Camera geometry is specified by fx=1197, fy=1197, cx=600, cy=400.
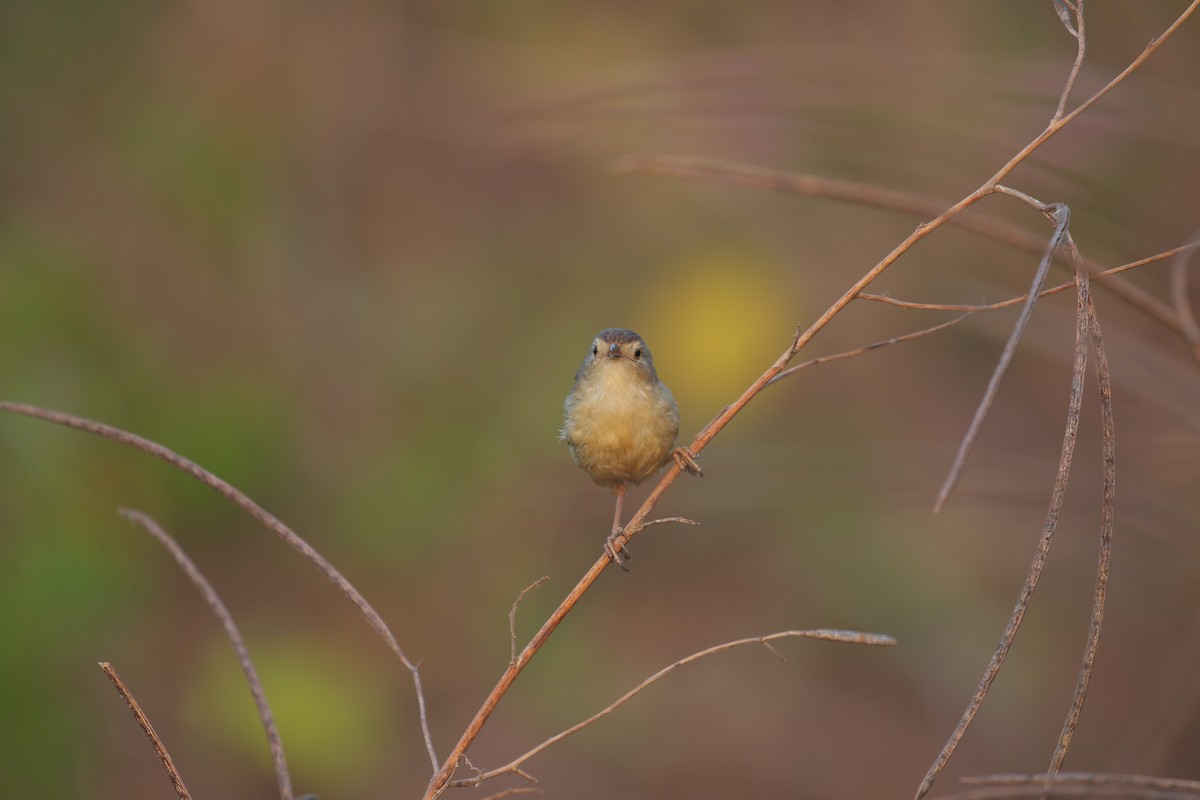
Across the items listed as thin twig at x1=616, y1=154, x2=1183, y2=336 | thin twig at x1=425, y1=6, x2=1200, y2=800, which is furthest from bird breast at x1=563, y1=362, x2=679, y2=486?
thin twig at x1=425, y1=6, x2=1200, y2=800

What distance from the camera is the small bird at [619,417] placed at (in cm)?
306

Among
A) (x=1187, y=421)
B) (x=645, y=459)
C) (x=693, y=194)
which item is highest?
(x=693, y=194)

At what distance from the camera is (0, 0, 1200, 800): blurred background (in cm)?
448

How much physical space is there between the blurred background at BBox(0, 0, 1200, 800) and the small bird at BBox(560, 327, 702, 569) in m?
0.55

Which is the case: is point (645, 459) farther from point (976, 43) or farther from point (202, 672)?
point (976, 43)

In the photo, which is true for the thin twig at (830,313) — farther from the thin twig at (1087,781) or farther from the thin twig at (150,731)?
the thin twig at (1087,781)

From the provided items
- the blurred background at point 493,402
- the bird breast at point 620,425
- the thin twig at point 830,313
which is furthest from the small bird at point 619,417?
the thin twig at point 830,313

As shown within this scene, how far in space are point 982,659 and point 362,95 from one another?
415cm

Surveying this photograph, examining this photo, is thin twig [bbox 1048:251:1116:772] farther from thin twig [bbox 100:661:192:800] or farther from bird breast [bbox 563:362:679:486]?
bird breast [bbox 563:362:679:486]

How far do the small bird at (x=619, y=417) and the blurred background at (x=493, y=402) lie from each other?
1.81 feet

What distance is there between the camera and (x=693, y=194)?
6266 millimetres

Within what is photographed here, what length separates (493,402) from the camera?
564cm

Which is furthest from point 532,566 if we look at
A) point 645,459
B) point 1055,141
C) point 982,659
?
point 1055,141

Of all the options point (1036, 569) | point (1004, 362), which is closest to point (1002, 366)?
point (1004, 362)
